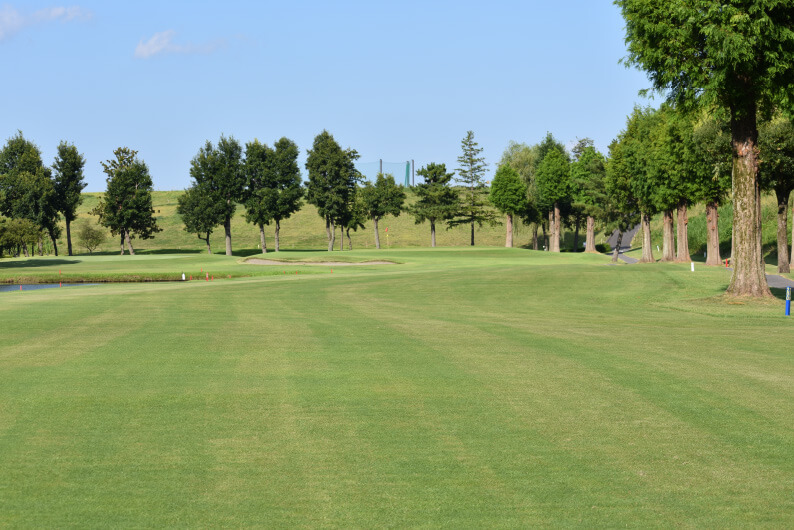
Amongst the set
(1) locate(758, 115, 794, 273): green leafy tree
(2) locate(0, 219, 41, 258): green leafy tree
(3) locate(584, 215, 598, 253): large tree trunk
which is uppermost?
(1) locate(758, 115, 794, 273): green leafy tree

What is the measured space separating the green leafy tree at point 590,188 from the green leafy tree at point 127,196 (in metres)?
62.6

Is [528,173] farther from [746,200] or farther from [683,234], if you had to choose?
[746,200]

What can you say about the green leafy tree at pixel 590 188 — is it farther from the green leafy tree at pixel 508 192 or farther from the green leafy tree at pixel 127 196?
the green leafy tree at pixel 127 196

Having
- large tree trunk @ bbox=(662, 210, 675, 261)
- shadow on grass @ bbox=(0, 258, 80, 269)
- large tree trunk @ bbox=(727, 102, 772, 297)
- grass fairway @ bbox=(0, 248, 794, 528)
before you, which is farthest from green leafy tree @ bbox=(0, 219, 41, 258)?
large tree trunk @ bbox=(727, 102, 772, 297)

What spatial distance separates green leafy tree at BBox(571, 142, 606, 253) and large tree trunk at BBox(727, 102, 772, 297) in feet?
227

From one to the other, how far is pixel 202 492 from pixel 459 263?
6946cm

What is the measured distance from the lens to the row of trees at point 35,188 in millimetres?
102750

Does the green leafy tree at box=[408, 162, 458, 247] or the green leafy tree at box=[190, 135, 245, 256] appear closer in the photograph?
the green leafy tree at box=[190, 135, 245, 256]

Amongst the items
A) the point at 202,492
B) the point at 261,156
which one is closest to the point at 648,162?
the point at 261,156

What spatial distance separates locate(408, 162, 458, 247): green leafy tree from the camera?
403 feet

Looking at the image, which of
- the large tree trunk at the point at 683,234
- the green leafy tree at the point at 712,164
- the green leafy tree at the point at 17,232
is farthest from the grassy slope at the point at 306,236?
the green leafy tree at the point at 712,164

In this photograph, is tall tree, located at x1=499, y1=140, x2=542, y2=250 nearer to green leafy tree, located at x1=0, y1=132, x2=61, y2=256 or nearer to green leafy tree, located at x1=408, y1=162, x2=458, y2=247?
green leafy tree, located at x1=408, y1=162, x2=458, y2=247

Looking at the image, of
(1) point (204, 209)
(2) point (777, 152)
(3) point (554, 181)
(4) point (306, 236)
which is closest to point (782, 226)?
(2) point (777, 152)

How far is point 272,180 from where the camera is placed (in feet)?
350
